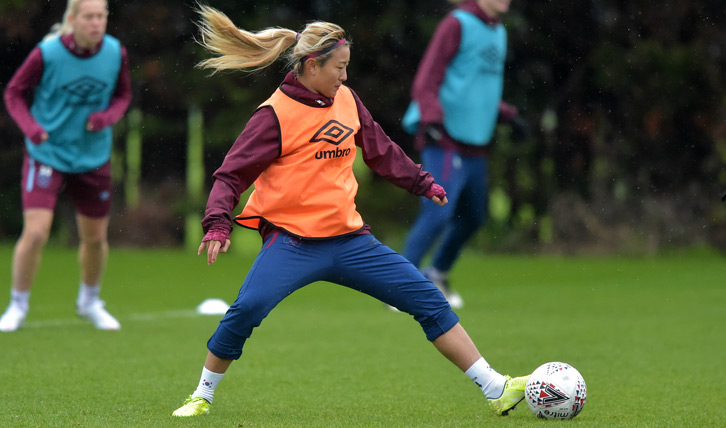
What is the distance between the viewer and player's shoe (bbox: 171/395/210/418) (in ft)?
15.8

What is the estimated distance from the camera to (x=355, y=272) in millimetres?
4855

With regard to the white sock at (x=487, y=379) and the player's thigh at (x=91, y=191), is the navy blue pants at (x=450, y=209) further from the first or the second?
the white sock at (x=487, y=379)

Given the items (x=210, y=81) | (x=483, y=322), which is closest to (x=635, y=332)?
(x=483, y=322)

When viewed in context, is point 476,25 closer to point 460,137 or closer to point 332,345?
point 460,137

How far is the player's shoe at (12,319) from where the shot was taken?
7.79 m

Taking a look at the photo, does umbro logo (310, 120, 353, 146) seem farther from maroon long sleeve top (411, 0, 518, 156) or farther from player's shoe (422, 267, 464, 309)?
player's shoe (422, 267, 464, 309)

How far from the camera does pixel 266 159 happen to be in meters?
4.76

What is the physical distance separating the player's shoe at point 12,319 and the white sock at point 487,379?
13.4 feet

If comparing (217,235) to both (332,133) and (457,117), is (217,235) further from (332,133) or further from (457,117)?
(457,117)

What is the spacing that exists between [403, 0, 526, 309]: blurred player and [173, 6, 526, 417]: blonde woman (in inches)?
154

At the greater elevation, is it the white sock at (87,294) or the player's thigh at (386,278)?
the player's thigh at (386,278)

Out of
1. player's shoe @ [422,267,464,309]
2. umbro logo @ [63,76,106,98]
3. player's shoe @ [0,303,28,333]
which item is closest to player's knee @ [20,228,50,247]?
player's shoe @ [0,303,28,333]

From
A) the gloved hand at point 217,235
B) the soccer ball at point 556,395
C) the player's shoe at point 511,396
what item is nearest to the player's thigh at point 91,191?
the gloved hand at point 217,235

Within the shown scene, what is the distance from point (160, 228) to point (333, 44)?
13.9m
